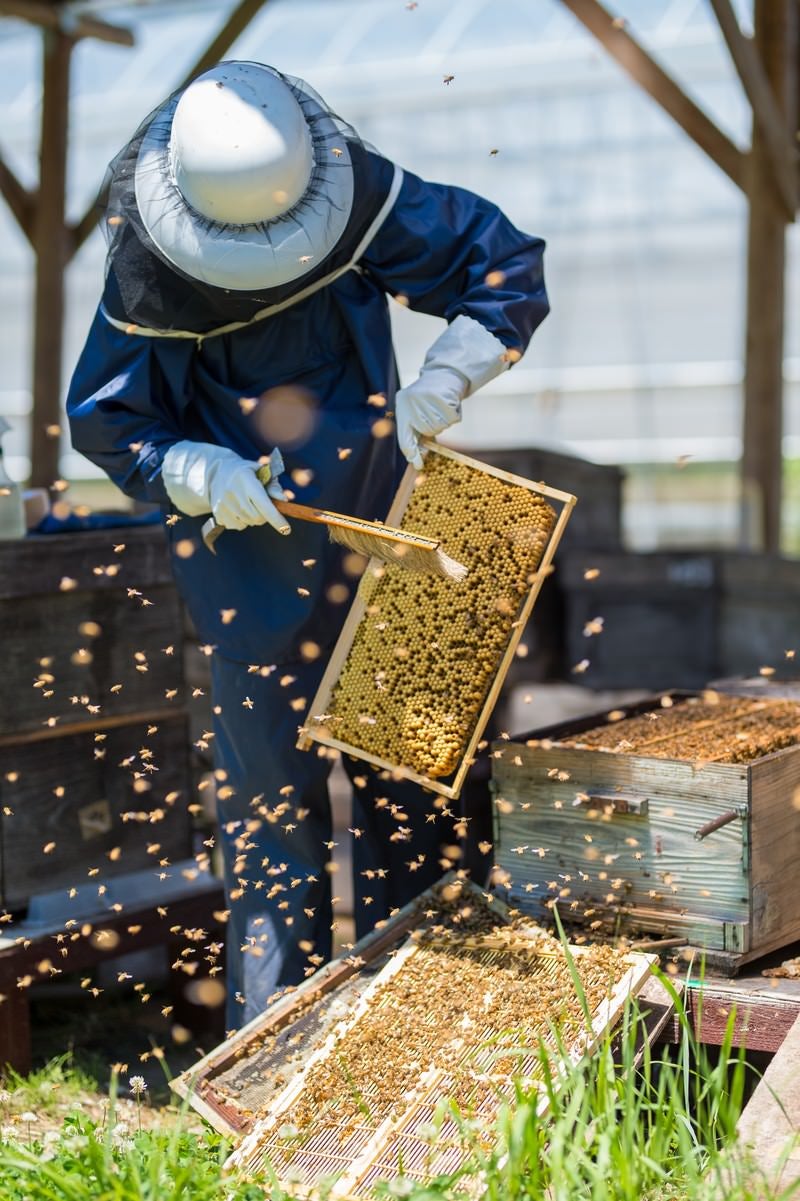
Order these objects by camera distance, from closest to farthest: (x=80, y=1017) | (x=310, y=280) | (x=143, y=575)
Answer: (x=310, y=280) → (x=143, y=575) → (x=80, y=1017)

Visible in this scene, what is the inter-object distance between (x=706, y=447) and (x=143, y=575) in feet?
37.6

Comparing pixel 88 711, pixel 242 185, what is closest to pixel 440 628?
pixel 242 185

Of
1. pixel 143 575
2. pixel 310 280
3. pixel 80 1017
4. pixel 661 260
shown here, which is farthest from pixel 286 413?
pixel 661 260

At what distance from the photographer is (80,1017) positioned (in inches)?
149

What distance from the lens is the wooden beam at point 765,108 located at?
5418 mm

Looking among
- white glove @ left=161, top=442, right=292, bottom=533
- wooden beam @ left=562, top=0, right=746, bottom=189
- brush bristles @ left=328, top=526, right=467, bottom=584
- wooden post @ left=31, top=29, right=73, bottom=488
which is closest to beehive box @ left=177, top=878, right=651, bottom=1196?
brush bristles @ left=328, top=526, right=467, bottom=584

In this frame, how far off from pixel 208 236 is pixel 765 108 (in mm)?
3776

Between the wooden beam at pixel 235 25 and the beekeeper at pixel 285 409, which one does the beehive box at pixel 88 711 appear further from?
the wooden beam at pixel 235 25

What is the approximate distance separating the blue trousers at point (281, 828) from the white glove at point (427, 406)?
1.72 feet

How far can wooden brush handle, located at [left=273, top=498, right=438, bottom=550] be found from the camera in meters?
2.60

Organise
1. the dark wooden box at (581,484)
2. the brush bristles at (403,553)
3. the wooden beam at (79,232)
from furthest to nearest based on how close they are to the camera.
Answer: the wooden beam at (79,232) → the dark wooden box at (581,484) → the brush bristles at (403,553)

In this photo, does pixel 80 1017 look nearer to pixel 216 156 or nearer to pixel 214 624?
pixel 214 624

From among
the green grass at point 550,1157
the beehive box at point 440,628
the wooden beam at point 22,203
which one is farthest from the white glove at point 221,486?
the wooden beam at point 22,203

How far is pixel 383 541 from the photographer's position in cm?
267
